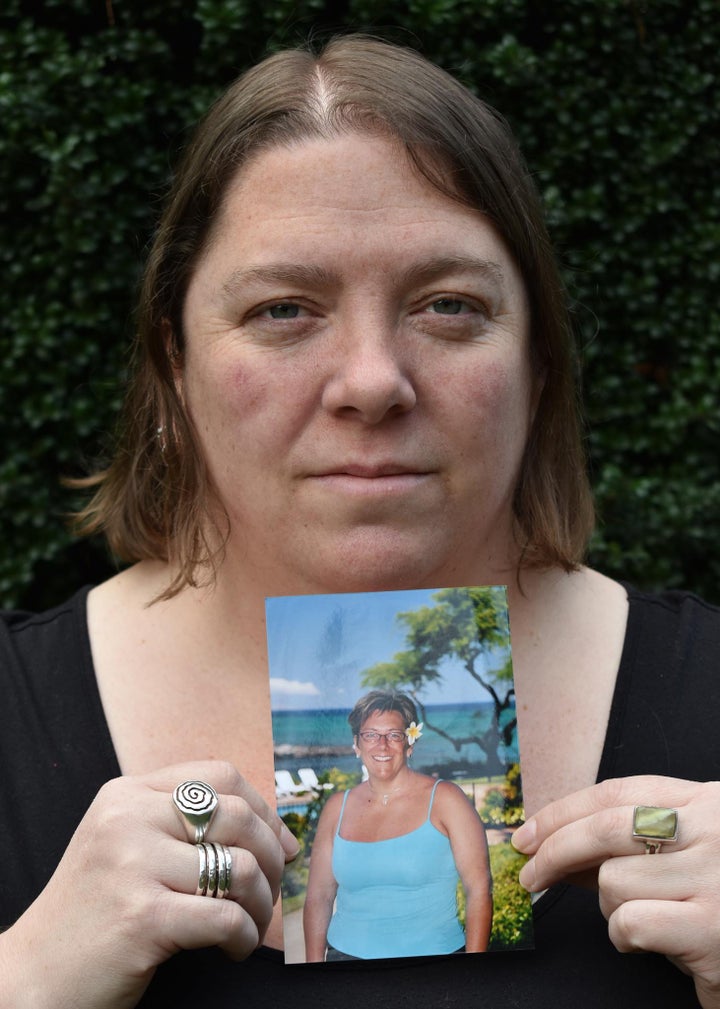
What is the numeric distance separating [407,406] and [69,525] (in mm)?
1613

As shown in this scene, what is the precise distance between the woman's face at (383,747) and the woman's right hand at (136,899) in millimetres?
193

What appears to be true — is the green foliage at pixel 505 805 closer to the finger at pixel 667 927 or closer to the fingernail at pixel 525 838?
the fingernail at pixel 525 838

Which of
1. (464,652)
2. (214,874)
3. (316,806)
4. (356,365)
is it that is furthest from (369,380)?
(214,874)

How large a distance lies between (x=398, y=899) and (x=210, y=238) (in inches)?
47.6

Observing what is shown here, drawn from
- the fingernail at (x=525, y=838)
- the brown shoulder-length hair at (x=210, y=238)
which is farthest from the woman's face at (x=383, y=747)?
the brown shoulder-length hair at (x=210, y=238)

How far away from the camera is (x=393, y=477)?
186cm

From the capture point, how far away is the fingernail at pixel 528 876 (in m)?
1.69

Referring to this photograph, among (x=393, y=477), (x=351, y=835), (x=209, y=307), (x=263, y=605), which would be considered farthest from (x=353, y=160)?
(x=351, y=835)

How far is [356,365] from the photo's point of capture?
1.81m

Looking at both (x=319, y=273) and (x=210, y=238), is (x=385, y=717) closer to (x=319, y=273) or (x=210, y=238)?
(x=319, y=273)

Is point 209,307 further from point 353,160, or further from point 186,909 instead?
point 186,909

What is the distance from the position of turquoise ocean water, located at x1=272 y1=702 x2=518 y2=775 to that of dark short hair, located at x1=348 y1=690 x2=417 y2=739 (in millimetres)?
20

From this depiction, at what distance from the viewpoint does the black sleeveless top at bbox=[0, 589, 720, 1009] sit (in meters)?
1.79

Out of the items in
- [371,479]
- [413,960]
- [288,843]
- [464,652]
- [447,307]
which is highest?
[447,307]
